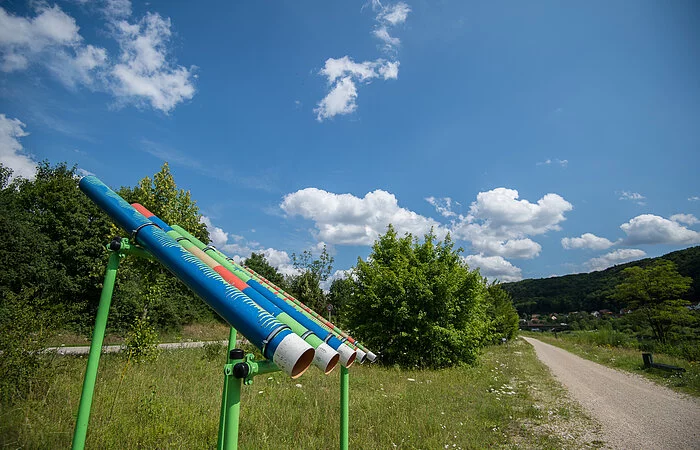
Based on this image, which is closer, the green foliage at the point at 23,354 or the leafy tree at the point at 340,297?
the green foliage at the point at 23,354

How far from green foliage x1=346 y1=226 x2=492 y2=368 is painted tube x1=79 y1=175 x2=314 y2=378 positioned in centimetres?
1243

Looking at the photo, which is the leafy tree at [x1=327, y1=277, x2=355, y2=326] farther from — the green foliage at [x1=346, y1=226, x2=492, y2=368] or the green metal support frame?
the green metal support frame

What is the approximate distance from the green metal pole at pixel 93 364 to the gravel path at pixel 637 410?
7715 mm

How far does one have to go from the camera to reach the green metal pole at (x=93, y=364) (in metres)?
2.51

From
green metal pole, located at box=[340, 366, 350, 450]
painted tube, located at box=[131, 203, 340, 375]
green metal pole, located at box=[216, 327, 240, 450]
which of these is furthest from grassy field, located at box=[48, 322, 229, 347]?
painted tube, located at box=[131, 203, 340, 375]

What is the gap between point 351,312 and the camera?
15.9 meters

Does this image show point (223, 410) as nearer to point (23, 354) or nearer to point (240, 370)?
point (240, 370)

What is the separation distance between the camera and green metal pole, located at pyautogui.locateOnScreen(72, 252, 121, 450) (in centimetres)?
251

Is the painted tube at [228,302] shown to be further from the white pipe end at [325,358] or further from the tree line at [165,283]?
the tree line at [165,283]

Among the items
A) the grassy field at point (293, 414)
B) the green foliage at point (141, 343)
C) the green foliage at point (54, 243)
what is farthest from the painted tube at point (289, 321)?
the green foliage at point (54, 243)

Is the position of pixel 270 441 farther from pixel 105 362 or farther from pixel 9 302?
pixel 105 362

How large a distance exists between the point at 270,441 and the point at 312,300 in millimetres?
26748

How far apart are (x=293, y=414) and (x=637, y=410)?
8.25 m

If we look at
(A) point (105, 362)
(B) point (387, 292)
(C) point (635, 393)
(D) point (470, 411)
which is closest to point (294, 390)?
(D) point (470, 411)
